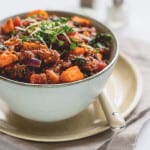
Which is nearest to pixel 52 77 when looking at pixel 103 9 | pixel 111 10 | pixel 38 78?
pixel 38 78

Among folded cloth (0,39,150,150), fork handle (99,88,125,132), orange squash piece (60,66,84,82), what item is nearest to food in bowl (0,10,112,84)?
orange squash piece (60,66,84,82)

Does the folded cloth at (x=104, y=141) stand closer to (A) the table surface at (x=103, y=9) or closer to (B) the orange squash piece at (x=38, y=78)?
(B) the orange squash piece at (x=38, y=78)

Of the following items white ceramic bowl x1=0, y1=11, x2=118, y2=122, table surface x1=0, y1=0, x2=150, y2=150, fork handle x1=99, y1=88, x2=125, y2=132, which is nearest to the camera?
white ceramic bowl x1=0, y1=11, x2=118, y2=122

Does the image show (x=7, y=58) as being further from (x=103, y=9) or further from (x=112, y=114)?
(x=103, y=9)

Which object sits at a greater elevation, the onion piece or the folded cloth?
the onion piece

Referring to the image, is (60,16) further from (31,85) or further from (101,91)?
(31,85)

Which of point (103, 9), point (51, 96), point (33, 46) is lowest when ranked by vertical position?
point (103, 9)

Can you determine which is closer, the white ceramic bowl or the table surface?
the white ceramic bowl

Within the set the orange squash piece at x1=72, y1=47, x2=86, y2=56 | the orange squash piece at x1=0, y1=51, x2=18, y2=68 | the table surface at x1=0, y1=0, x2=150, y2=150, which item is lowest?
the table surface at x1=0, y1=0, x2=150, y2=150

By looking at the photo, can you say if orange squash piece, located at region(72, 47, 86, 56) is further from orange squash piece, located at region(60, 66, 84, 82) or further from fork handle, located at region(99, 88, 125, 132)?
fork handle, located at region(99, 88, 125, 132)
